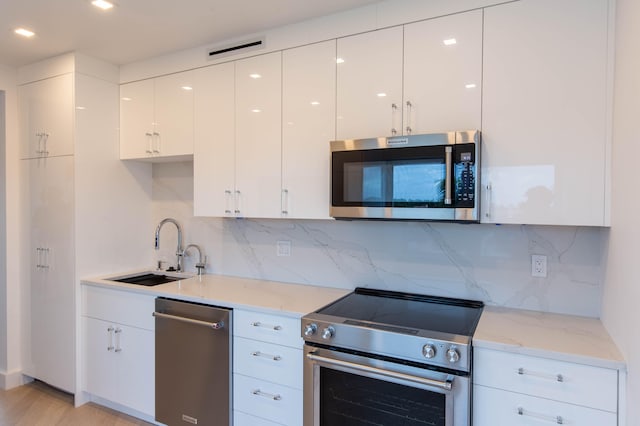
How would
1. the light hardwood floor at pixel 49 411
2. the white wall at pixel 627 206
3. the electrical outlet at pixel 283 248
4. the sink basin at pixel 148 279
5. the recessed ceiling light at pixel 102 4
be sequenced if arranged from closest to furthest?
the white wall at pixel 627 206 < the recessed ceiling light at pixel 102 4 < the light hardwood floor at pixel 49 411 < the electrical outlet at pixel 283 248 < the sink basin at pixel 148 279

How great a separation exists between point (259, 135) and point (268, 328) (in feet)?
3.87

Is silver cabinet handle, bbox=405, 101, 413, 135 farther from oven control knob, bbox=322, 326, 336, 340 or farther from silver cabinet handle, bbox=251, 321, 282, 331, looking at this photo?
silver cabinet handle, bbox=251, 321, 282, 331

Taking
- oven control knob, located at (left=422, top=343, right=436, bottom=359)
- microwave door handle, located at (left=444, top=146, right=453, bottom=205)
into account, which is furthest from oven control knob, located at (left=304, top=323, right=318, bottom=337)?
microwave door handle, located at (left=444, top=146, right=453, bottom=205)

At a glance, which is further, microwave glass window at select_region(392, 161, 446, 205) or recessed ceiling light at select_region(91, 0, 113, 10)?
recessed ceiling light at select_region(91, 0, 113, 10)

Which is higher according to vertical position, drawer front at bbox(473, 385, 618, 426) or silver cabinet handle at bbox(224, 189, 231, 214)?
silver cabinet handle at bbox(224, 189, 231, 214)

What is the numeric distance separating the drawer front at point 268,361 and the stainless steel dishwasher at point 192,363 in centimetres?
8

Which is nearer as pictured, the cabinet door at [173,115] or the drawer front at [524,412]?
the drawer front at [524,412]

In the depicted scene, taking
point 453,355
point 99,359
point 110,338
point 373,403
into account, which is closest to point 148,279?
point 110,338

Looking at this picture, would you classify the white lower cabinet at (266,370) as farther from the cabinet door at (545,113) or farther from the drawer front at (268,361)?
the cabinet door at (545,113)

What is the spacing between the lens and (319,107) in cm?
226

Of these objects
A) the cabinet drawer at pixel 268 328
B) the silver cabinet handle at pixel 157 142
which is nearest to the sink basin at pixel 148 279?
the silver cabinet handle at pixel 157 142

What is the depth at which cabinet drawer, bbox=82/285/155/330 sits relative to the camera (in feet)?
8.41

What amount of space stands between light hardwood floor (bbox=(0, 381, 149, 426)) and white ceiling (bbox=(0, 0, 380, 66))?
2574 mm

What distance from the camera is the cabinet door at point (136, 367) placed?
8.36 feet
